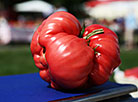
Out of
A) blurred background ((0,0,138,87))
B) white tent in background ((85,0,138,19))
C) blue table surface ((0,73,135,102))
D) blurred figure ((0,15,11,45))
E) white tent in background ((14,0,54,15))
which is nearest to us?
blue table surface ((0,73,135,102))

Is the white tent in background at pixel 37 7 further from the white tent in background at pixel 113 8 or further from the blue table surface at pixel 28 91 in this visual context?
the blue table surface at pixel 28 91

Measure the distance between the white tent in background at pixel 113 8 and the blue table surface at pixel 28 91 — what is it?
12412mm

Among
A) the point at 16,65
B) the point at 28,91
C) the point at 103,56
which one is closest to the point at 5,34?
the point at 16,65

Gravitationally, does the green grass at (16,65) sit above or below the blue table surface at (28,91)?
below

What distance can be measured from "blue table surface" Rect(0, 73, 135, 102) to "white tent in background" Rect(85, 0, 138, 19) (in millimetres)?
12412

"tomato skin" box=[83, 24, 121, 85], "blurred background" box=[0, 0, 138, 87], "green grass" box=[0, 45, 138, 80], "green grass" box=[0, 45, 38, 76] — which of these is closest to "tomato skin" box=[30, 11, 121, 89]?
"tomato skin" box=[83, 24, 121, 85]

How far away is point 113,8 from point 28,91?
13.4 m

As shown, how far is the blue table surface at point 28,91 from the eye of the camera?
1.46 m

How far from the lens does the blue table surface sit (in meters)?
1.46

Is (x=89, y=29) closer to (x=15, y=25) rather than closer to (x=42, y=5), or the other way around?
(x=15, y=25)

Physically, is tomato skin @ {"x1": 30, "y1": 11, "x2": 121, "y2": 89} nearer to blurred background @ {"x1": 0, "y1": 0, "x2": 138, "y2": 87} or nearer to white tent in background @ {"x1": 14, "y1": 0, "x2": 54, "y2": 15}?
blurred background @ {"x1": 0, "y1": 0, "x2": 138, "y2": 87}

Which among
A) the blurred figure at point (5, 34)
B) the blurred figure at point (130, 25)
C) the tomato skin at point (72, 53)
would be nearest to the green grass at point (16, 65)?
the tomato skin at point (72, 53)

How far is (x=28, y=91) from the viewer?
1.64 metres

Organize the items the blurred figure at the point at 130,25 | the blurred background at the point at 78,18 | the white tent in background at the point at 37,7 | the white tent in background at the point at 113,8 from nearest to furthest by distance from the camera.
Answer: the blurred background at the point at 78,18 < the blurred figure at the point at 130,25 < the white tent in background at the point at 113,8 < the white tent in background at the point at 37,7
